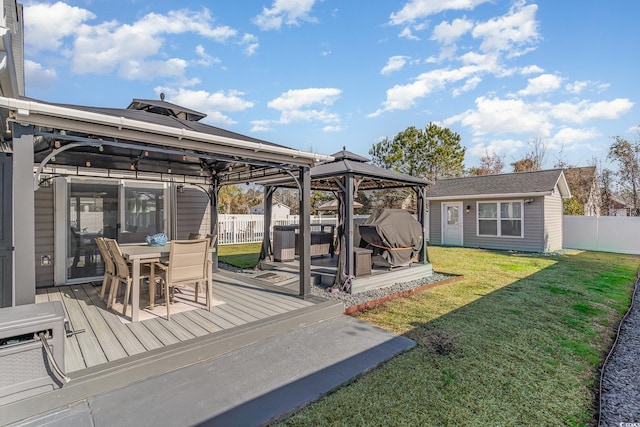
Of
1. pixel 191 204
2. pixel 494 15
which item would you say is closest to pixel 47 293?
pixel 191 204

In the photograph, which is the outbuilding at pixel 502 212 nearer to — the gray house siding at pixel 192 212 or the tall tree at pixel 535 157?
the tall tree at pixel 535 157

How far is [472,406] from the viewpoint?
8.05 ft

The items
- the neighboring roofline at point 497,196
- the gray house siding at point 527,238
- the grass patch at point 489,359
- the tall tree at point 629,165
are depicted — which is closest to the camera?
the grass patch at point 489,359

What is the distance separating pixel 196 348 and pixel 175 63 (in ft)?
39.3

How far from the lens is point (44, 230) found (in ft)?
17.6

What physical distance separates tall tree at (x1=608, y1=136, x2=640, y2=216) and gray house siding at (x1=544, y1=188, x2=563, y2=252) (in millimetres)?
6807

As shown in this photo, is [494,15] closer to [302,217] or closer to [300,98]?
[302,217]

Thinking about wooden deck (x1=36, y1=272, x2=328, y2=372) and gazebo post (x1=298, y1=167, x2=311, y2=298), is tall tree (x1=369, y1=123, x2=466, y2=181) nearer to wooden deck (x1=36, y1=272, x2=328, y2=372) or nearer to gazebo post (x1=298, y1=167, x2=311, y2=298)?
gazebo post (x1=298, y1=167, x2=311, y2=298)

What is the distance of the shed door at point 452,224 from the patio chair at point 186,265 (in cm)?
1292

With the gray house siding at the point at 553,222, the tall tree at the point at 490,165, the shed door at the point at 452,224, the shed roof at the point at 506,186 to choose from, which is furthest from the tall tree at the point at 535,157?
the shed door at the point at 452,224

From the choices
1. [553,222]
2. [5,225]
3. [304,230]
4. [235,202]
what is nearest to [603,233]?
[553,222]

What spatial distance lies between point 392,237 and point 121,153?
5.60 meters

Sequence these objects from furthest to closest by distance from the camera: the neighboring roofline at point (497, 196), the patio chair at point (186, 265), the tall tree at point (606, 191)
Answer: the tall tree at point (606, 191) < the neighboring roofline at point (497, 196) < the patio chair at point (186, 265)

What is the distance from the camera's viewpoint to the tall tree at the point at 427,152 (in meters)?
19.8
